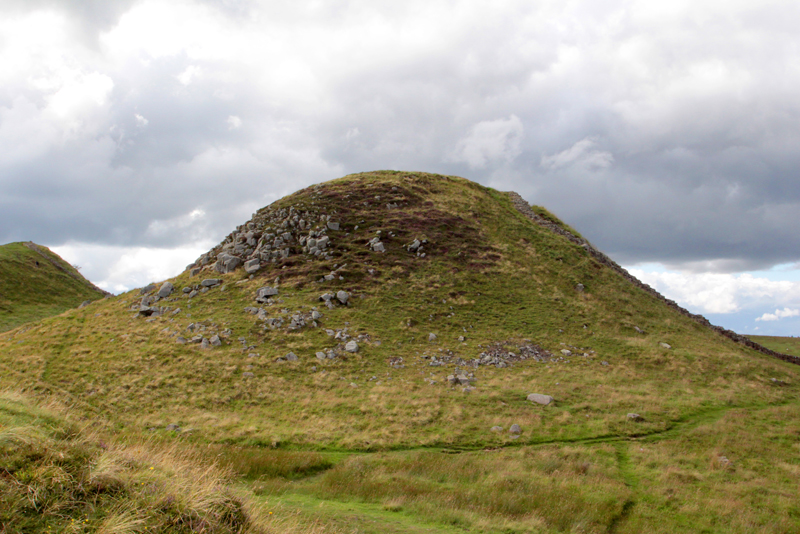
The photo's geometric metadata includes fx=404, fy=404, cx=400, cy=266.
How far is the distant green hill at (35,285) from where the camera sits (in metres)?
55.2

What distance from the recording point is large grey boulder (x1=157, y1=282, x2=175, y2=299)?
37.8 m

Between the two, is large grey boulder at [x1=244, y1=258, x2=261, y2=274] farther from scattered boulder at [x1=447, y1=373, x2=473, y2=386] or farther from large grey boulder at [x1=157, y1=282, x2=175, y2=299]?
scattered boulder at [x1=447, y1=373, x2=473, y2=386]

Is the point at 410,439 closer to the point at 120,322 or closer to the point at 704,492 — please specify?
the point at 704,492

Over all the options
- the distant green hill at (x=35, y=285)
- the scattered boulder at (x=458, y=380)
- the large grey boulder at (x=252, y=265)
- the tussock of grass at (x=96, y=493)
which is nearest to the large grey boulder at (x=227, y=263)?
the large grey boulder at (x=252, y=265)

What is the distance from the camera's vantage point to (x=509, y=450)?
1964 cm

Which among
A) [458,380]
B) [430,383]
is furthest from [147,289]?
[458,380]

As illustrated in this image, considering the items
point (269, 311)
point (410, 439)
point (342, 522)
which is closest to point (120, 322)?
point (269, 311)

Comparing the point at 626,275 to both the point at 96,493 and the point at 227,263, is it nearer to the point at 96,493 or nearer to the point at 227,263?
the point at 227,263

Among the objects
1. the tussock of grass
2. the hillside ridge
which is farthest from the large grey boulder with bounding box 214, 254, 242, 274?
the hillside ridge

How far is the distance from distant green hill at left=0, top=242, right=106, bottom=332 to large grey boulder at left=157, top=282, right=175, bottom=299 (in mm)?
26450

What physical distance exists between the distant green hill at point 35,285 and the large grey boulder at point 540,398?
2336 inches

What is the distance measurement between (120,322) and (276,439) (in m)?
22.5

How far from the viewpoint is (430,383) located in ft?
89.2

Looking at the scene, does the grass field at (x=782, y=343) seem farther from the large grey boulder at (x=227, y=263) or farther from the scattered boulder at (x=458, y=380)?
the large grey boulder at (x=227, y=263)
